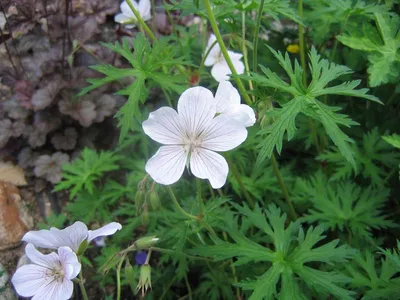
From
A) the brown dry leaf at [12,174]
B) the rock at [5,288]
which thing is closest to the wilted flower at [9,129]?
the brown dry leaf at [12,174]

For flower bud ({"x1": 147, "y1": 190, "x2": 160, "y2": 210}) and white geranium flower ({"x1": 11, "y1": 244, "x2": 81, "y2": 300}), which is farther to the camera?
flower bud ({"x1": 147, "y1": 190, "x2": 160, "y2": 210})

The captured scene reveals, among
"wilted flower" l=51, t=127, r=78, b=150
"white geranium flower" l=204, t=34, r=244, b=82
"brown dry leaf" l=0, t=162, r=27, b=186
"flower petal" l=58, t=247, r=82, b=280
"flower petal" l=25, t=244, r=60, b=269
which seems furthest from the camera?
"wilted flower" l=51, t=127, r=78, b=150

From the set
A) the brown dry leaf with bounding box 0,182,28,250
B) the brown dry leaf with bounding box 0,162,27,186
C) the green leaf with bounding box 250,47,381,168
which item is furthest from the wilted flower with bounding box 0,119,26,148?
the green leaf with bounding box 250,47,381,168

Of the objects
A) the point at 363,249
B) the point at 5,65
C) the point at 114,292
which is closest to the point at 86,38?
the point at 5,65

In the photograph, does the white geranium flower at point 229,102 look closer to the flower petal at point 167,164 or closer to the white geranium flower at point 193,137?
the white geranium flower at point 193,137

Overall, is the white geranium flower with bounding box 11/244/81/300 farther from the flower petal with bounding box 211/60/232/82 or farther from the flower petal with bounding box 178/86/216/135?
the flower petal with bounding box 211/60/232/82

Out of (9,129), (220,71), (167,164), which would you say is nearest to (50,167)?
(9,129)

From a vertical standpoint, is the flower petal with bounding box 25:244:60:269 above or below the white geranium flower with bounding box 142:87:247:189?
below

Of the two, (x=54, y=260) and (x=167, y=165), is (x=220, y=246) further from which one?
(x=54, y=260)
